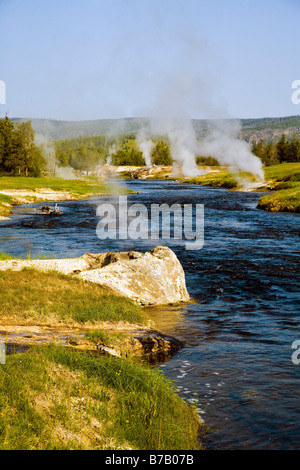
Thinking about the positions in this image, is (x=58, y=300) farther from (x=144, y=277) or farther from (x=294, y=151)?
(x=294, y=151)

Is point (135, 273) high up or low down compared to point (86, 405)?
up

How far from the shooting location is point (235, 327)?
14.1 meters

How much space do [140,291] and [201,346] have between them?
448 centimetres

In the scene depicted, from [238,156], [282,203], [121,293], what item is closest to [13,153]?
[238,156]

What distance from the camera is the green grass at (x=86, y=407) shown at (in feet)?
21.1

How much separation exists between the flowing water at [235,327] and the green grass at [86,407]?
89 centimetres

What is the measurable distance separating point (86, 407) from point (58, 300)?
612 centimetres

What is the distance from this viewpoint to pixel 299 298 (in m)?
17.4

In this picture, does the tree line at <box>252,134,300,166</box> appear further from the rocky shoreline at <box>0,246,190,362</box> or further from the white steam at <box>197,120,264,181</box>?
the rocky shoreline at <box>0,246,190,362</box>

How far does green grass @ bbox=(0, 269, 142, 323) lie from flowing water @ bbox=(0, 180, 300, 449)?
5.96 ft

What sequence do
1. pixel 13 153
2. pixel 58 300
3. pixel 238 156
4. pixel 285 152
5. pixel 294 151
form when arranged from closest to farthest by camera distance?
pixel 58 300, pixel 13 153, pixel 238 156, pixel 294 151, pixel 285 152

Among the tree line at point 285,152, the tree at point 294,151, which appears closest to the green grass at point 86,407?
the tree line at point 285,152
